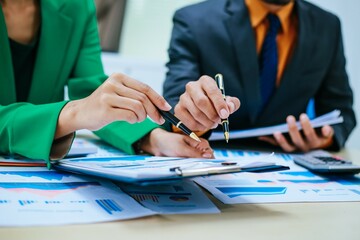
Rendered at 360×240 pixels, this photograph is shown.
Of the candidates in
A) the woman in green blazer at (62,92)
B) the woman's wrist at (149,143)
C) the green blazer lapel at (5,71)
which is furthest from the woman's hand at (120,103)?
the green blazer lapel at (5,71)

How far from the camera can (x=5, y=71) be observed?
101 centimetres

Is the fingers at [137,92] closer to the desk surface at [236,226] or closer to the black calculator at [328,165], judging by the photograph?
the desk surface at [236,226]

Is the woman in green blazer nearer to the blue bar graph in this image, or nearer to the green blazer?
the green blazer

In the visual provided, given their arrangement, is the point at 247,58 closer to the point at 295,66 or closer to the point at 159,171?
the point at 295,66

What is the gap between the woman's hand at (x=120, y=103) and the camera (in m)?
0.71

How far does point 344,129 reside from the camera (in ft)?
4.57

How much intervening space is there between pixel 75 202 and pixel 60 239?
12cm

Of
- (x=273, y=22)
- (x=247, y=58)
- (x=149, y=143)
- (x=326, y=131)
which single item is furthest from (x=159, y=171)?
(x=273, y=22)

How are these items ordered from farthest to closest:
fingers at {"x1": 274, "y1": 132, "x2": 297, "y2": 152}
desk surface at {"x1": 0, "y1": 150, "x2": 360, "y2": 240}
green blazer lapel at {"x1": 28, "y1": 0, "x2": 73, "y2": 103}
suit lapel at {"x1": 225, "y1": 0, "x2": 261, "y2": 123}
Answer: suit lapel at {"x1": 225, "y1": 0, "x2": 261, "y2": 123}
fingers at {"x1": 274, "y1": 132, "x2": 297, "y2": 152}
green blazer lapel at {"x1": 28, "y1": 0, "x2": 73, "y2": 103}
desk surface at {"x1": 0, "y1": 150, "x2": 360, "y2": 240}

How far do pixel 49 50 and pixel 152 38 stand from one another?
180cm

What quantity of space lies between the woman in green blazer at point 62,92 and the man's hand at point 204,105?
0.07 metres

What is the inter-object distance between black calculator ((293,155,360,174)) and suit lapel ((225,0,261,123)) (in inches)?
18.6

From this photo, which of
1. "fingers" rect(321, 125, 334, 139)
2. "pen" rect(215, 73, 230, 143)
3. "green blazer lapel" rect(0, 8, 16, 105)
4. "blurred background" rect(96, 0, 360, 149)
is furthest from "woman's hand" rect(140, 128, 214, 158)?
"blurred background" rect(96, 0, 360, 149)

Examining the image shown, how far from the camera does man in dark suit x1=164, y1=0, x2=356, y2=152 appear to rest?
1440mm
